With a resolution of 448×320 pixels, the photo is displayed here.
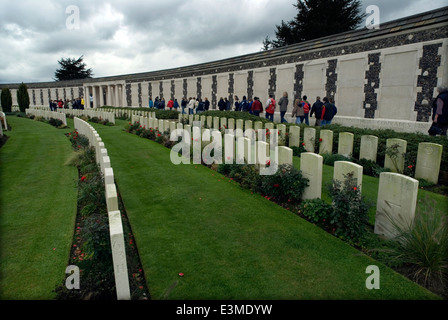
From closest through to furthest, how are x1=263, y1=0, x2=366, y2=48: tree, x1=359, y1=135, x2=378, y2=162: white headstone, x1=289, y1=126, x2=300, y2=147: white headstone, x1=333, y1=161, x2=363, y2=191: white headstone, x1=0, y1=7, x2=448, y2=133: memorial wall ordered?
x1=333, y1=161, x2=363, y2=191: white headstone, x1=359, y1=135, x2=378, y2=162: white headstone, x1=289, y1=126, x2=300, y2=147: white headstone, x1=0, y1=7, x2=448, y2=133: memorial wall, x1=263, y1=0, x2=366, y2=48: tree

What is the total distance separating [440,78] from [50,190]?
13.2m

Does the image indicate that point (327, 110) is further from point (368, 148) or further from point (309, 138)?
point (368, 148)

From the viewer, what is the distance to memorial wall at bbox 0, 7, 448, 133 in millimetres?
11500

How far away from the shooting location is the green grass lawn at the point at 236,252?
310cm

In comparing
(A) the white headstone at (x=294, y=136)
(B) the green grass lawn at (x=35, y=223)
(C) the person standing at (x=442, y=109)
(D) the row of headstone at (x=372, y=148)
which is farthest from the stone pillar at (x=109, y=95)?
(C) the person standing at (x=442, y=109)

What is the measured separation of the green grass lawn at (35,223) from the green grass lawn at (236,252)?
1.01m

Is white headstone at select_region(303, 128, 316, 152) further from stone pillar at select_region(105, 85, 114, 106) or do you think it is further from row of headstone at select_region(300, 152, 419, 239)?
stone pillar at select_region(105, 85, 114, 106)

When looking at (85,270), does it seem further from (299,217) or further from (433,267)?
(433,267)

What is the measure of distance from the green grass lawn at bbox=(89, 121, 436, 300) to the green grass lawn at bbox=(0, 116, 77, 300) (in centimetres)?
101

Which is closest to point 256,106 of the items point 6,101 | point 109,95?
point 6,101

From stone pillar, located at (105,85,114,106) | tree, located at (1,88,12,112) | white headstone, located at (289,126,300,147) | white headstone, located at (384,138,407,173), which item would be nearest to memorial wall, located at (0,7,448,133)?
white headstone, located at (289,126,300,147)

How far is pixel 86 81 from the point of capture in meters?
43.6

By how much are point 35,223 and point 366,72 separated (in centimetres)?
1425

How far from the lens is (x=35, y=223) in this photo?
15.8 ft
